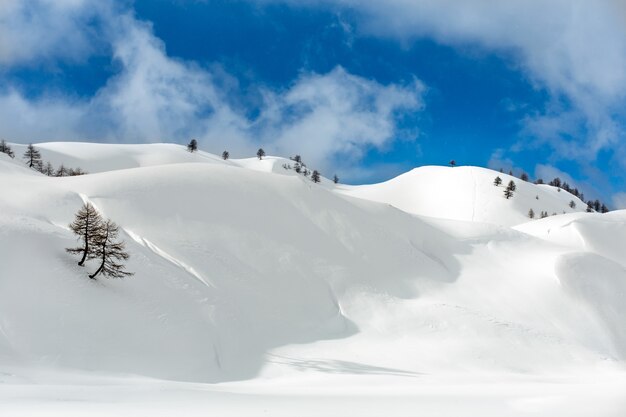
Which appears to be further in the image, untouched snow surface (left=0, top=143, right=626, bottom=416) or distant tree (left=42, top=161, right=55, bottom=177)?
distant tree (left=42, top=161, right=55, bottom=177)

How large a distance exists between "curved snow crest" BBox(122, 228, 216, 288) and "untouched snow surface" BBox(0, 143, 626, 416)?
205 mm

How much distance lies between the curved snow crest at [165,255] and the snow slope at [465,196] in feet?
288

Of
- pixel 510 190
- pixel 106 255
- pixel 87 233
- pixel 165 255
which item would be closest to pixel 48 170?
pixel 165 255

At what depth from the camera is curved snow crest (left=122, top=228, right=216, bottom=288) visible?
26.4m

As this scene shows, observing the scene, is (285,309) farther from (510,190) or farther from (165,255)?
(510,190)

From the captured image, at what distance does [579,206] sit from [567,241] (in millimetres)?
86272

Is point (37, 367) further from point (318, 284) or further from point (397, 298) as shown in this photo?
point (397, 298)

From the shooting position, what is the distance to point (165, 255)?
27578mm

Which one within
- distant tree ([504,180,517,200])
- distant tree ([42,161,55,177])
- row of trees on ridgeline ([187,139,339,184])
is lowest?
distant tree ([42,161,55,177])

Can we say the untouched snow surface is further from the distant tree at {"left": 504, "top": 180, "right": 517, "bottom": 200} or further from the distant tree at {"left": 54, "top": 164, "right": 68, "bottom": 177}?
the distant tree at {"left": 504, "top": 180, "right": 517, "bottom": 200}

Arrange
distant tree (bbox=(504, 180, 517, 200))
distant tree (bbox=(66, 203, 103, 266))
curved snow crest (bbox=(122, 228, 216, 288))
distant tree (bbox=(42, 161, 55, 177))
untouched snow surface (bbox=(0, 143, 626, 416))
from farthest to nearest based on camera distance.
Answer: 1. distant tree (bbox=(504, 180, 517, 200))
2. distant tree (bbox=(42, 161, 55, 177))
3. curved snow crest (bbox=(122, 228, 216, 288))
4. distant tree (bbox=(66, 203, 103, 266))
5. untouched snow surface (bbox=(0, 143, 626, 416))

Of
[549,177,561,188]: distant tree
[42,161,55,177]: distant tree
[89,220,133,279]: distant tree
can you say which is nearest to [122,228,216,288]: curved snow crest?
[89,220,133,279]: distant tree

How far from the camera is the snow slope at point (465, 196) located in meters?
106

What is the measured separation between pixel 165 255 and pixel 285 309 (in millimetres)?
9237
